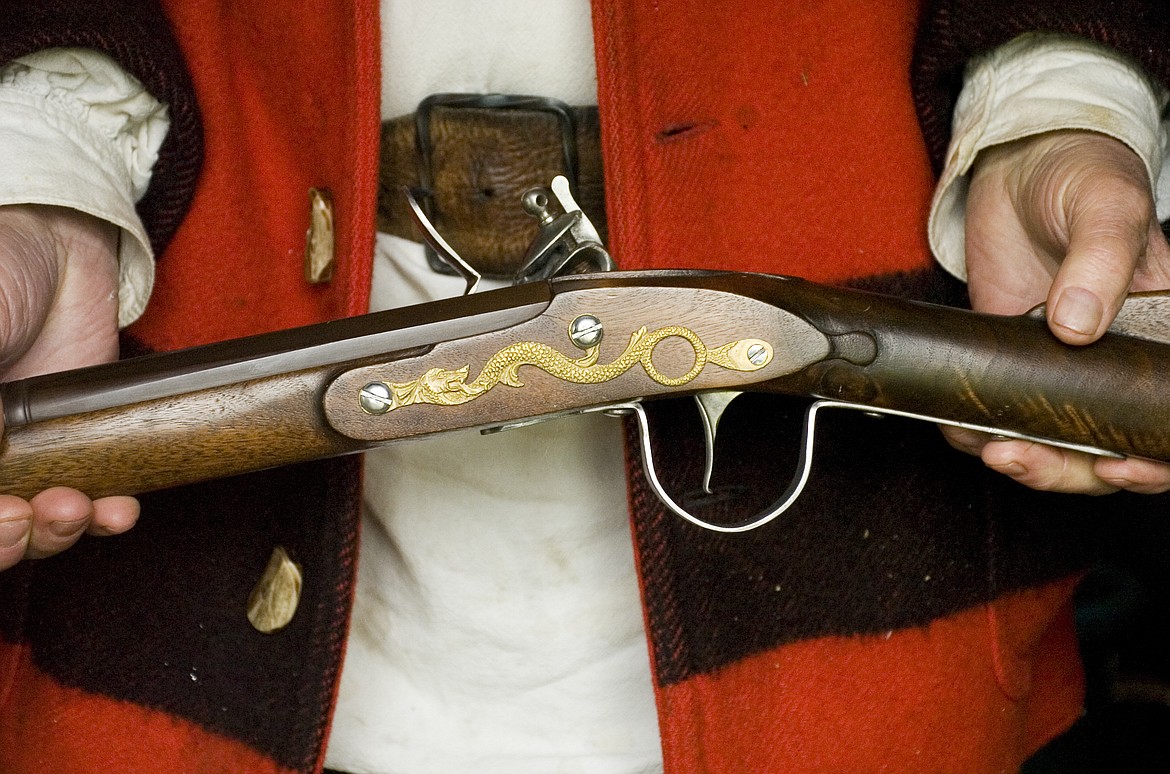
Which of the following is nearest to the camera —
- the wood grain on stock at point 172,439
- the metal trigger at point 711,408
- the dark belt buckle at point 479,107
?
the wood grain on stock at point 172,439

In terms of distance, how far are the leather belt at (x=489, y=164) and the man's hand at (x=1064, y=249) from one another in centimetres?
43

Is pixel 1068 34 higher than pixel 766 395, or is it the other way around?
pixel 1068 34

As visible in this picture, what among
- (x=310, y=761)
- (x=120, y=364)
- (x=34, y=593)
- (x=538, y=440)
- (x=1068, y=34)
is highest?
(x=1068, y=34)

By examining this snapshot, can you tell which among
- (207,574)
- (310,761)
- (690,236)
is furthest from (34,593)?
(690,236)

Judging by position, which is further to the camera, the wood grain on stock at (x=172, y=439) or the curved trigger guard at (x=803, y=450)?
the curved trigger guard at (x=803, y=450)

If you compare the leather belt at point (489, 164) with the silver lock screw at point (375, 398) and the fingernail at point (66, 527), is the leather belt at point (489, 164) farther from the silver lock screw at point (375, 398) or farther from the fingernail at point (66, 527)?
the fingernail at point (66, 527)

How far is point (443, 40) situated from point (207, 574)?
0.63 m

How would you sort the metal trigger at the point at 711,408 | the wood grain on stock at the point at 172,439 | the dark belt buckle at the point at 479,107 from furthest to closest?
the dark belt buckle at the point at 479,107 < the metal trigger at the point at 711,408 < the wood grain on stock at the point at 172,439

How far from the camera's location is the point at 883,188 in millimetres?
1085

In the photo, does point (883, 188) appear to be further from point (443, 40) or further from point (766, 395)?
point (443, 40)

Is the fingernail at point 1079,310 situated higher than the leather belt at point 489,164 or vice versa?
the leather belt at point 489,164

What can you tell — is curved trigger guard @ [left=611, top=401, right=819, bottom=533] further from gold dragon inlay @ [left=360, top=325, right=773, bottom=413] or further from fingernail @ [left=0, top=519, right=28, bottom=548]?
fingernail @ [left=0, top=519, right=28, bottom=548]

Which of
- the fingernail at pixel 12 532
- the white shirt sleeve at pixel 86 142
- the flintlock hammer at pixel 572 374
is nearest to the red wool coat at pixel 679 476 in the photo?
the white shirt sleeve at pixel 86 142

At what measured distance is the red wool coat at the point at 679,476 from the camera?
104 centimetres
